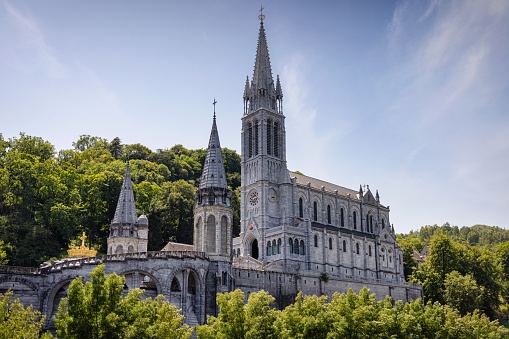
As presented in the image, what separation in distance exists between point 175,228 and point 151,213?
5437 millimetres

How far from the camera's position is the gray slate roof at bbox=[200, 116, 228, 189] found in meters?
58.3

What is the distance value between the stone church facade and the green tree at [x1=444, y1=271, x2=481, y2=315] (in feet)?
23.4

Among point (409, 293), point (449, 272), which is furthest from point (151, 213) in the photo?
point (449, 272)

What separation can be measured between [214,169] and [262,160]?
28.3 metres

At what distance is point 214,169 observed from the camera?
58906 mm

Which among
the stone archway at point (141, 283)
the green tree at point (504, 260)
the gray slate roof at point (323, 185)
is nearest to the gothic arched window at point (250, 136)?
the gray slate roof at point (323, 185)

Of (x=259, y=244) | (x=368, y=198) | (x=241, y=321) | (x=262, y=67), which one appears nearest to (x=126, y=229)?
(x=259, y=244)

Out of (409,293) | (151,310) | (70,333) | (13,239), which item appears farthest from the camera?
(409,293)

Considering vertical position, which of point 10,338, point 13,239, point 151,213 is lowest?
point 10,338

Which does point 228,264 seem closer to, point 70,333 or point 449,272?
point 70,333

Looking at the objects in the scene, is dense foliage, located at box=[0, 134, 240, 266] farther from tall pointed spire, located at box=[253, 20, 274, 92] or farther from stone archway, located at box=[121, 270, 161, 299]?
stone archway, located at box=[121, 270, 161, 299]

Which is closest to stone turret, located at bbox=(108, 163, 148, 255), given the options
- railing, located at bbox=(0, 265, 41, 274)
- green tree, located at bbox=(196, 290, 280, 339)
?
railing, located at bbox=(0, 265, 41, 274)

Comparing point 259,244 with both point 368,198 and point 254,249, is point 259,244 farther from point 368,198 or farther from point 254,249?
Result: point 368,198

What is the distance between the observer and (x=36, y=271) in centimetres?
5022
